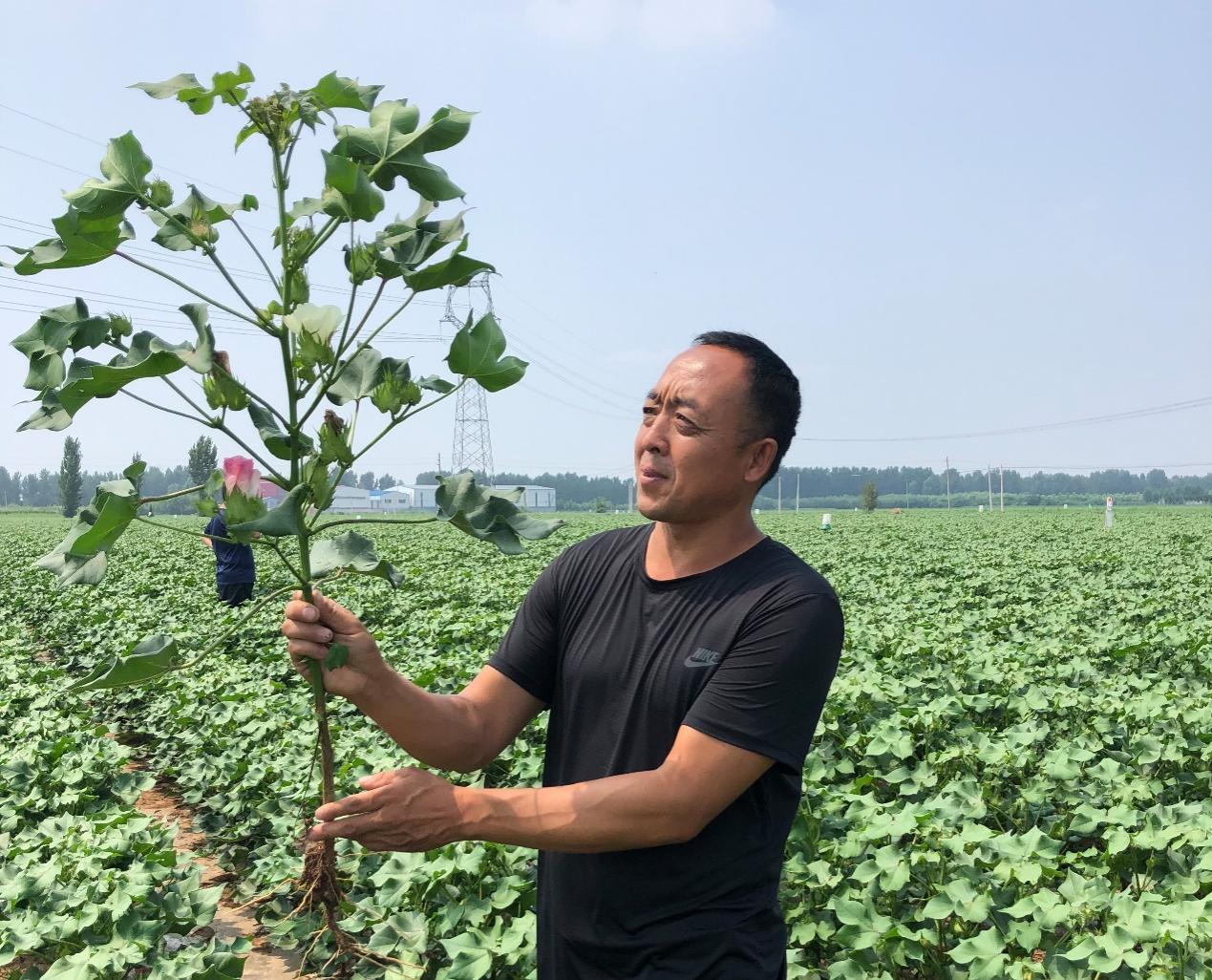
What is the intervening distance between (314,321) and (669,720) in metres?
0.90

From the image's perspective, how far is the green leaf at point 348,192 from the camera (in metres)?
1.39

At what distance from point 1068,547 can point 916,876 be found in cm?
1711

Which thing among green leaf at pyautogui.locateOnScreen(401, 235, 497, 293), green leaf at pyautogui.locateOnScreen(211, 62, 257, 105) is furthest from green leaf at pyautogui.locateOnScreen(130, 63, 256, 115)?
green leaf at pyautogui.locateOnScreen(401, 235, 497, 293)

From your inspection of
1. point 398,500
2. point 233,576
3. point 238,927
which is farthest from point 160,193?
point 398,500

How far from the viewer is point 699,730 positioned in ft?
5.67

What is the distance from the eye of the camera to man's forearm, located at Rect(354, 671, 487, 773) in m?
1.90

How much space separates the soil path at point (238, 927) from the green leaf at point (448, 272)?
8.03 ft

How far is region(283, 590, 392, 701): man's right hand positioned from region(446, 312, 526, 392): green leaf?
430 mm

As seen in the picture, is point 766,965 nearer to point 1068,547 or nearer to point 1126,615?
point 1126,615

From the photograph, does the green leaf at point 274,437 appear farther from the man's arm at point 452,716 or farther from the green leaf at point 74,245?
the man's arm at point 452,716

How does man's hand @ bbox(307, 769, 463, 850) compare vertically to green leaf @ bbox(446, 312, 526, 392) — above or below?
below

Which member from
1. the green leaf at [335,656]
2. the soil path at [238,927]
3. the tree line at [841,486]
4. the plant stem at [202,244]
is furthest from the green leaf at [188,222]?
the tree line at [841,486]

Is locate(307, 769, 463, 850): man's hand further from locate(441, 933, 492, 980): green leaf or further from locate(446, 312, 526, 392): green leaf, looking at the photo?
locate(441, 933, 492, 980): green leaf

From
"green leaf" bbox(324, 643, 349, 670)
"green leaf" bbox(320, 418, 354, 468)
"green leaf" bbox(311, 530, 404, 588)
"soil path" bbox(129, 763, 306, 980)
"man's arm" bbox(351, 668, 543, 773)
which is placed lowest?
"soil path" bbox(129, 763, 306, 980)
